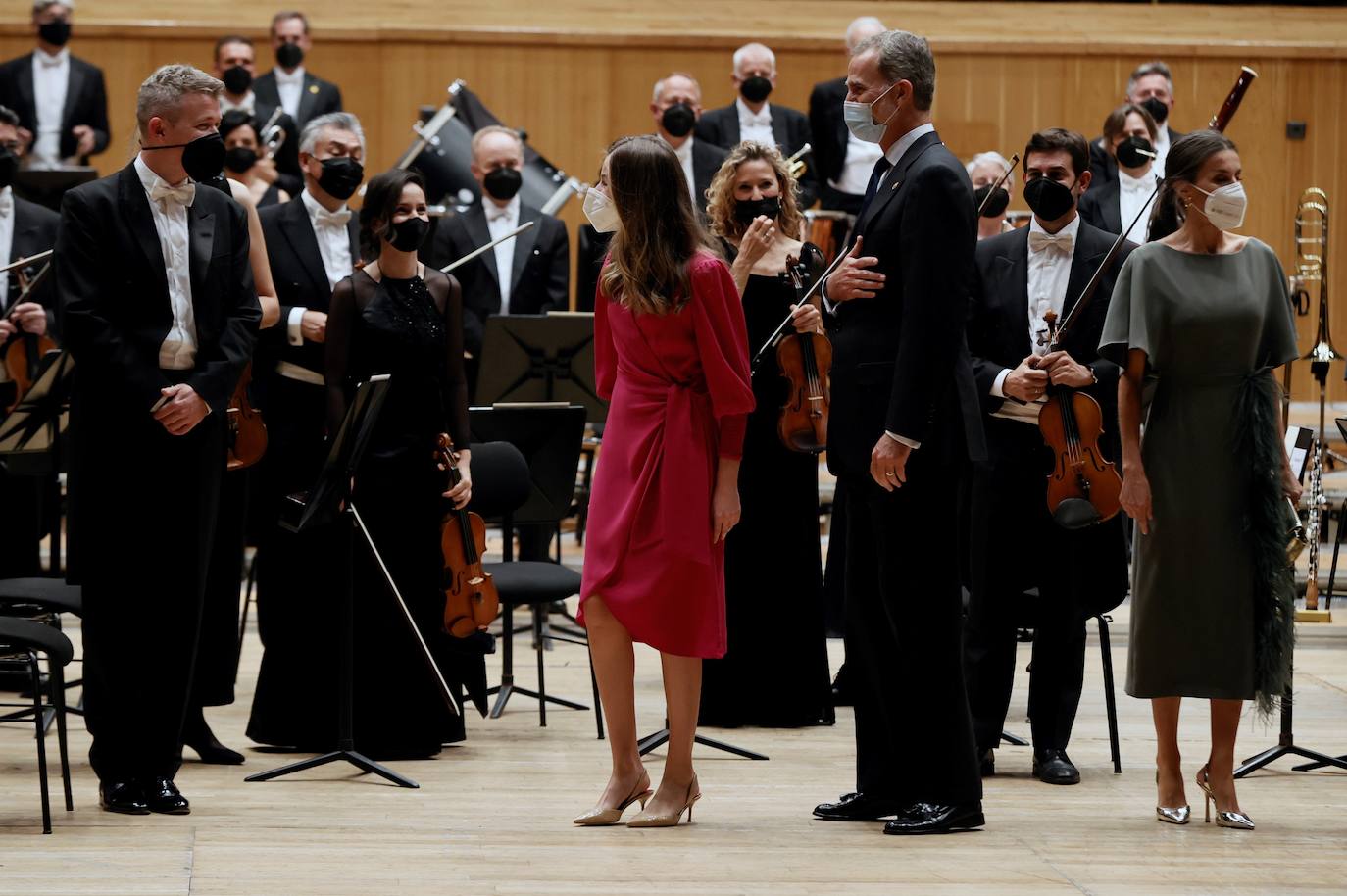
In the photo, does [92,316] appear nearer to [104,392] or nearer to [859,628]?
[104,392]

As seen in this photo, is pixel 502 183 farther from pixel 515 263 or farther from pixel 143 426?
pixel 143 426

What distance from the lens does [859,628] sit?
146 inches

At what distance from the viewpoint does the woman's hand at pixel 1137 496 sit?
3.72 meters

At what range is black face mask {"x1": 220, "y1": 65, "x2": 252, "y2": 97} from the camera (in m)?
7.63

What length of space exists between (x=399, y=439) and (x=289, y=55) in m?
4.20

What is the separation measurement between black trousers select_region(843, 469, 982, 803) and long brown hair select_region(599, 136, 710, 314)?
54 cm

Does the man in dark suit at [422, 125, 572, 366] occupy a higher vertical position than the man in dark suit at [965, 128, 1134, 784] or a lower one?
higher

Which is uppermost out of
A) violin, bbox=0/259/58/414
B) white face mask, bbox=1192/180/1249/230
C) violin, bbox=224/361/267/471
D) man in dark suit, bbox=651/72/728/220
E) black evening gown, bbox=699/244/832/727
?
man in dark suit, bbox=651/72/728/220

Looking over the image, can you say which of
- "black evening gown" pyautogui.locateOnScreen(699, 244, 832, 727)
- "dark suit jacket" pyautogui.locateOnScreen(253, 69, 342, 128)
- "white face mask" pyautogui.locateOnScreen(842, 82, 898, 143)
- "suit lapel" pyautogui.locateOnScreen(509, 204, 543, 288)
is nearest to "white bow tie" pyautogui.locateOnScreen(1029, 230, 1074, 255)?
"black evening gown" pyautogui.locateOnScreen(699, 244, 832, 727)

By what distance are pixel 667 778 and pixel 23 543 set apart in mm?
2669

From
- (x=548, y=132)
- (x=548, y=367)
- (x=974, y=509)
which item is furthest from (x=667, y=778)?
(x=548, y=132)

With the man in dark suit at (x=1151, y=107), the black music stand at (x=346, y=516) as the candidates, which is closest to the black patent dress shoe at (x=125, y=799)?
the black music stand at (x=346, y=516)

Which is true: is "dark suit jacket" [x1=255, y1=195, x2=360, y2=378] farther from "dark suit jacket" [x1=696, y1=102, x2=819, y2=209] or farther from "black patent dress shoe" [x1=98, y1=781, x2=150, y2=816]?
"dark suit jacket" [x1=696, y1=102, x2=819, y2=209]

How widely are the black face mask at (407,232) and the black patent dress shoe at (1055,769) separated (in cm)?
194
